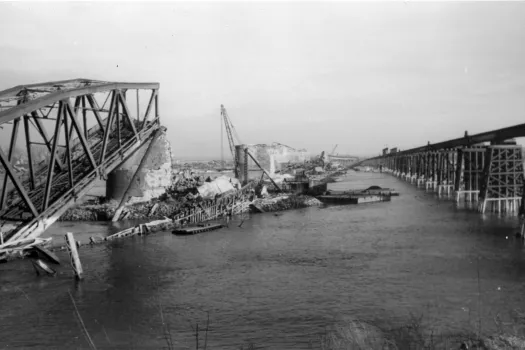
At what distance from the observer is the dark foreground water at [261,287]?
1747 cm

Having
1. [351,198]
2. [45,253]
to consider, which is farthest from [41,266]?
[351,198]

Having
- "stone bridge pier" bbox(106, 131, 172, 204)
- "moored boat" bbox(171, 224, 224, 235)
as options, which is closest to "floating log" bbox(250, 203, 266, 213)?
"stone bridge pier" bbox(106, 131, 172, 204)

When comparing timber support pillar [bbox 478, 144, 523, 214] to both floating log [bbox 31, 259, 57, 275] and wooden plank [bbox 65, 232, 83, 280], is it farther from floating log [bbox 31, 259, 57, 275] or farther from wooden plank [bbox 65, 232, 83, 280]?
floating log [bbox 31, 259, 57, 275]

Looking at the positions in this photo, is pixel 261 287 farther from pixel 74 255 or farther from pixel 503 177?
pixel 503 177

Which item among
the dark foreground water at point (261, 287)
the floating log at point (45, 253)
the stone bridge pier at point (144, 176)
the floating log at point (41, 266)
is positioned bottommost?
the dark foreground water at point (261, 287)

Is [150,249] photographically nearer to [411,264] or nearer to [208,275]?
[208,275]

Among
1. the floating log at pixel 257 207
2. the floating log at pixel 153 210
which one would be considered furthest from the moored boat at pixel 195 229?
the floating log at pixel 257 207

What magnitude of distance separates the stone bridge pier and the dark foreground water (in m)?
15.4

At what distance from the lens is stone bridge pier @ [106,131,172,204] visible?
5353 cm

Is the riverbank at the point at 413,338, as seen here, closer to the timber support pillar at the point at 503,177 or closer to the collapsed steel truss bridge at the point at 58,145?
the collapsed steel truss bridge at the point at 58,145

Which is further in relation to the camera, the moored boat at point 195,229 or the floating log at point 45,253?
the moored boat at point 195,229

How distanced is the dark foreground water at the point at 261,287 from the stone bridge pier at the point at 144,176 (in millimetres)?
15420

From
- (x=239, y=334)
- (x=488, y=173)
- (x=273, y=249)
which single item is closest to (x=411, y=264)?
(x=273, y=249)

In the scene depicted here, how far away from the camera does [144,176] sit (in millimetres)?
56625
